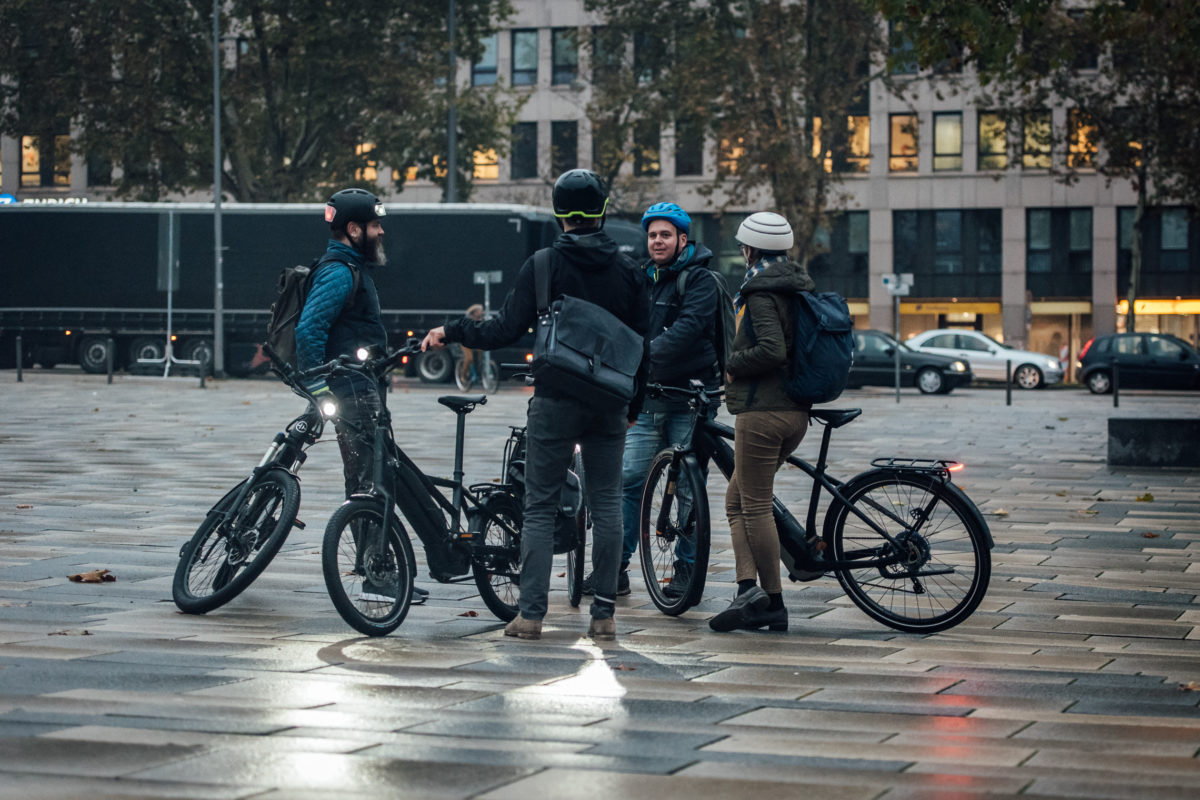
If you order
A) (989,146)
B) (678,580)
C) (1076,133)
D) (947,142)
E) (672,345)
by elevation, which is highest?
(947,142)

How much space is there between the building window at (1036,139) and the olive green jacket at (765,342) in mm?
40538

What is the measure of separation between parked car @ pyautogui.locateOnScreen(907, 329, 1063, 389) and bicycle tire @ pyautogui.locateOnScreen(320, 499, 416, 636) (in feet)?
109

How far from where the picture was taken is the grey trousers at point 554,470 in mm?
6730

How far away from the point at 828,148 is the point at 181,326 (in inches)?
613

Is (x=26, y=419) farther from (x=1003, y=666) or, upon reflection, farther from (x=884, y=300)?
(x=884, y=300)

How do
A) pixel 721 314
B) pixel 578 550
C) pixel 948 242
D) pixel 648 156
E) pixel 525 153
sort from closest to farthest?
pixel 578 550 < pixel 721 314 < pixel 648 156 < pixel 948 242 < pixel 525 153

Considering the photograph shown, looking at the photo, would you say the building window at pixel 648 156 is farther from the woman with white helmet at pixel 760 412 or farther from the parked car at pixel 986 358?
the woman with white helmet at pixel 760 412

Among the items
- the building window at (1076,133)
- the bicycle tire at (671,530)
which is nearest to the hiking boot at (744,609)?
the bicycle tire at (671,530)

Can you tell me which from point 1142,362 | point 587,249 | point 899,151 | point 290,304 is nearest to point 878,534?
point 587,249

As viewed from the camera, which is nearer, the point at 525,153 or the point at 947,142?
the point at 947,142

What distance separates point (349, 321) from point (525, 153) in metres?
53.3

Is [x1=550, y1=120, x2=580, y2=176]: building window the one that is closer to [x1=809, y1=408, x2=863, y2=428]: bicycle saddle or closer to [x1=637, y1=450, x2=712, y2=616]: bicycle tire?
[x1=637, y1=450, x2=712, y2=616]: bicycle tire

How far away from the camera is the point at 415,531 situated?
7.21 m

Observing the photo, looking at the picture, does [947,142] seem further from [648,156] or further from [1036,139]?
[1036,139]
